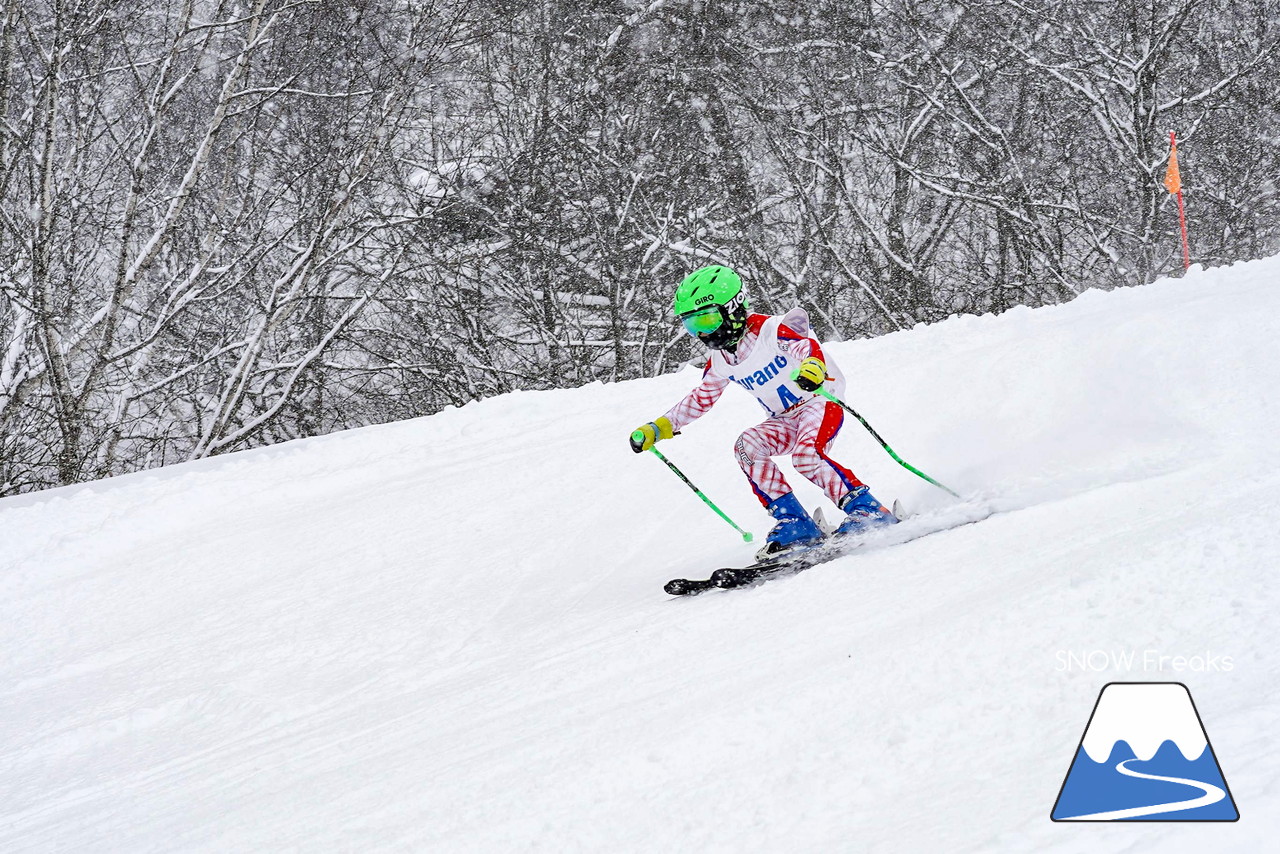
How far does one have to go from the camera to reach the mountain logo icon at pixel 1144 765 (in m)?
2.21

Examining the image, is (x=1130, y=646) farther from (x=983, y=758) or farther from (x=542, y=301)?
(x=542, y=301)

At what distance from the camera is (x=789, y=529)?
5328 millimetres

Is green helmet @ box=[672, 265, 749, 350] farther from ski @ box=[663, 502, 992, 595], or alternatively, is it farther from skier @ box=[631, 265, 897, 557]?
ski @ box=[663, 502, 992, 595]

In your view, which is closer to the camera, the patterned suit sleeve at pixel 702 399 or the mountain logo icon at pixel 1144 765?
the mountain logo icon at pixel 1144 765

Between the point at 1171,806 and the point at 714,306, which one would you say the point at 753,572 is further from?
the point at 1171,806

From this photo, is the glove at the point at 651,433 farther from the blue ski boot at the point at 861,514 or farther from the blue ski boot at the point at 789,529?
the blue ski boot at the point at 861,514

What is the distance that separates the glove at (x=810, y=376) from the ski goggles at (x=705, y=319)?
51 cm

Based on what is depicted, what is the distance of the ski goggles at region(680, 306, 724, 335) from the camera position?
5.27 m

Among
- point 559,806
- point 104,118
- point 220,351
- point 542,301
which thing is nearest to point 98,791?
point 559,806

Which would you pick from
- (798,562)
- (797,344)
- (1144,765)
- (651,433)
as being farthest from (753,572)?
(1144,765)

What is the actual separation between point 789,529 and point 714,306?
1184mm

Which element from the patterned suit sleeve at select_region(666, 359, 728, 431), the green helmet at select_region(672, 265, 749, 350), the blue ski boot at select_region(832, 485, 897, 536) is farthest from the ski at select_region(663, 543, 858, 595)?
the green helmet at select_region(672, 265, 749, 350)

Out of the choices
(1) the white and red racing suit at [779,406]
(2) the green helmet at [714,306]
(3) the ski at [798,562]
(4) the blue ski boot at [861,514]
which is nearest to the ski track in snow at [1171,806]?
(3) the ski at [798,562]

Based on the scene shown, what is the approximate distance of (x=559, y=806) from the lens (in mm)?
2977
